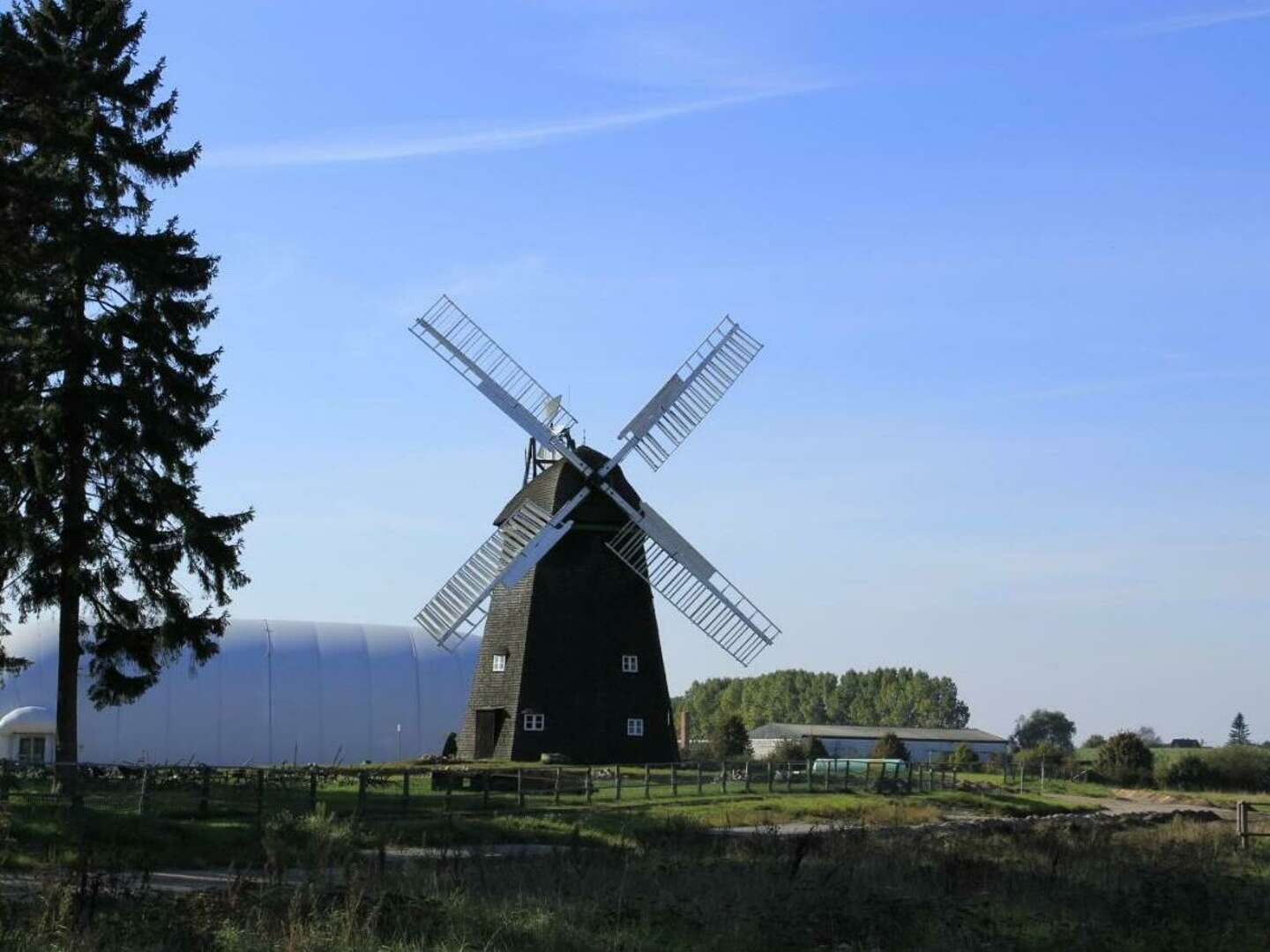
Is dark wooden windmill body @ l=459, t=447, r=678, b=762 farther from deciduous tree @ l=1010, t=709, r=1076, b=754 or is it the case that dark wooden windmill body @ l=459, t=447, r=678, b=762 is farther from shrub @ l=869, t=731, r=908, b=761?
deciduous tree @ l=1010, t=709, r=1076, b=754

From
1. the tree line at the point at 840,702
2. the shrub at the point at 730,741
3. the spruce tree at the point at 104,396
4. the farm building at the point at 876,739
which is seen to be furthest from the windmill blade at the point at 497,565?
the tree line at the point at 840,702

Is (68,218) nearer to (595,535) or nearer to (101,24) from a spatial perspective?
(101,24)

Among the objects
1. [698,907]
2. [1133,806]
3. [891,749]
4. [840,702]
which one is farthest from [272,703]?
[840,702]

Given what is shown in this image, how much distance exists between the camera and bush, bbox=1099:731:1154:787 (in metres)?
68.4

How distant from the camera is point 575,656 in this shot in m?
48.2

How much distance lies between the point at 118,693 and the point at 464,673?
41.5 m

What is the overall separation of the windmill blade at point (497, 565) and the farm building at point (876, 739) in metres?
55.9

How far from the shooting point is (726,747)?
243 ft

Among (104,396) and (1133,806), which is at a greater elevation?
(104,396)

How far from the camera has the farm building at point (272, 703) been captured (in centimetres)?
6562

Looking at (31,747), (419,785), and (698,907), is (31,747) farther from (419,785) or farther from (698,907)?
(698,907)

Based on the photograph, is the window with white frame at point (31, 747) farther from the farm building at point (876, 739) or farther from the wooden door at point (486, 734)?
the farm building at point (876, 739)

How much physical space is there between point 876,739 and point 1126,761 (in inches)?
1690

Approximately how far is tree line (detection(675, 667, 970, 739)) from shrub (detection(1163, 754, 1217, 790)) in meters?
94.6
